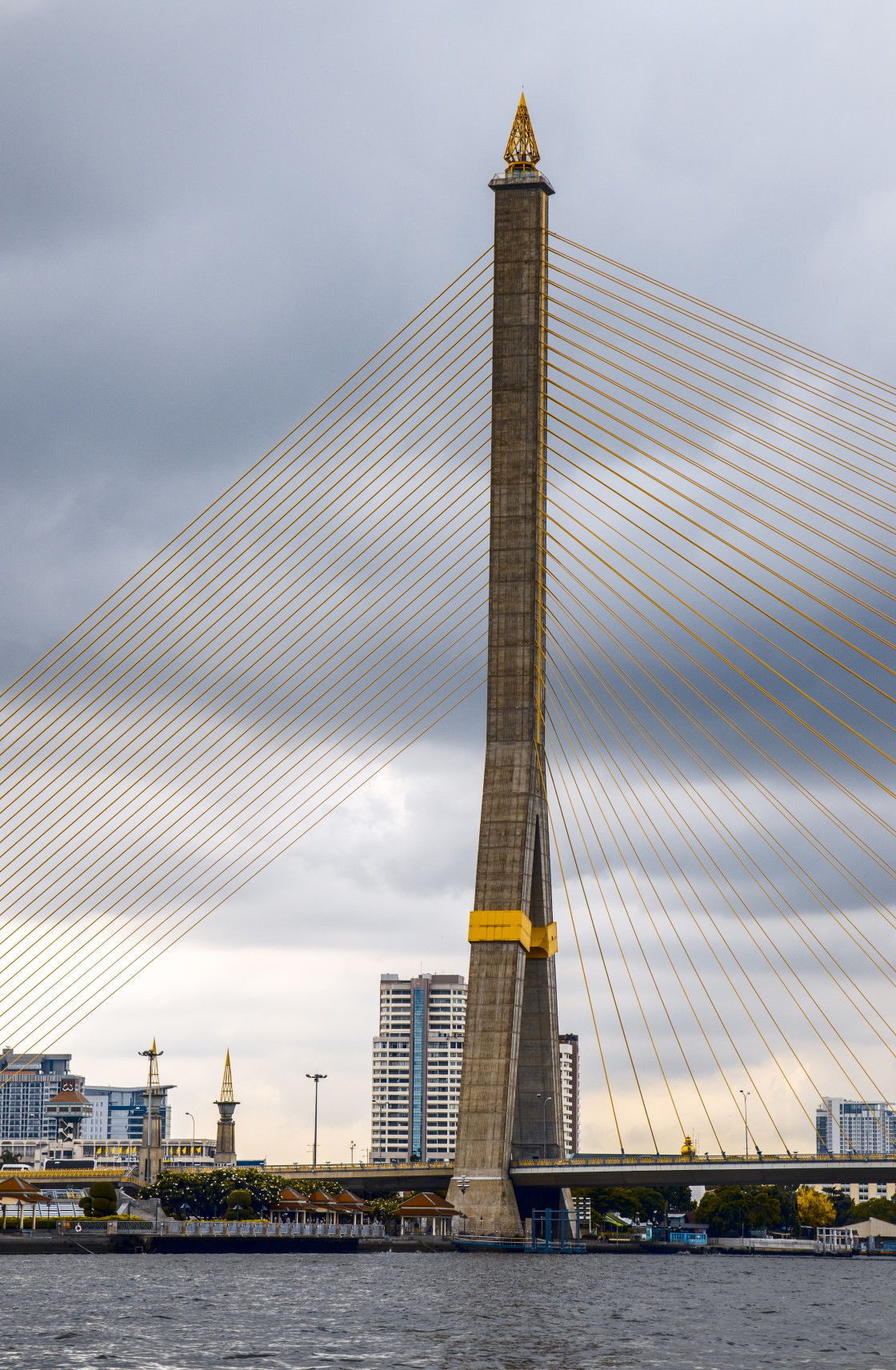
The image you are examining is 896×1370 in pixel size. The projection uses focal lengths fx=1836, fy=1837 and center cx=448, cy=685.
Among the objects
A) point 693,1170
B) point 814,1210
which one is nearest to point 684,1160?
point 693,1170

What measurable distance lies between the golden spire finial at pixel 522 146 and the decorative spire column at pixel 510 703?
0.05 m

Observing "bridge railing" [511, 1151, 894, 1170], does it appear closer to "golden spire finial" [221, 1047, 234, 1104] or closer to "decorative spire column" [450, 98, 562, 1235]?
"decorative spire column" [450, 98, 562, 1235]

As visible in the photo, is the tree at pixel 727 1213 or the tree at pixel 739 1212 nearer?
the tree at pixel 739 1212

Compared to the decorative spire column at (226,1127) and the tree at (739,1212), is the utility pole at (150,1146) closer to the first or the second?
the decorative spire column at (226,1127)

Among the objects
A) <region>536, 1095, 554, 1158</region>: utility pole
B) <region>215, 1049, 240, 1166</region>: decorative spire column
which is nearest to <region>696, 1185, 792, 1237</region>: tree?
<region>215, 1049, 240, 1166</region>: decorative spire column

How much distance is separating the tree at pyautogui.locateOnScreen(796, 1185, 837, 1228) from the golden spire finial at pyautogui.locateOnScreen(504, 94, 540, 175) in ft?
415

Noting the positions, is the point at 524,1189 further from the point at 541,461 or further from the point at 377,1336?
the point at 377,1336

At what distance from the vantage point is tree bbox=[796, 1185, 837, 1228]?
179250mm

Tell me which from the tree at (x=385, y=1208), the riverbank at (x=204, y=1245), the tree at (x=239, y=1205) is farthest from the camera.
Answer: the tree at (x=385, y=1208)

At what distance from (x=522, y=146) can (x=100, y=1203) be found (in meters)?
53.0

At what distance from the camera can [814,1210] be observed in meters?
179

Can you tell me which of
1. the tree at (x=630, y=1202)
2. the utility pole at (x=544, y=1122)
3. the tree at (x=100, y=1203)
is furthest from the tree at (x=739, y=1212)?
the tree at (x=100, y=1203)

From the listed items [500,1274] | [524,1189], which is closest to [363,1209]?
[524,1189]

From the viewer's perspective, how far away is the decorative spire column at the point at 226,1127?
15162 cm
